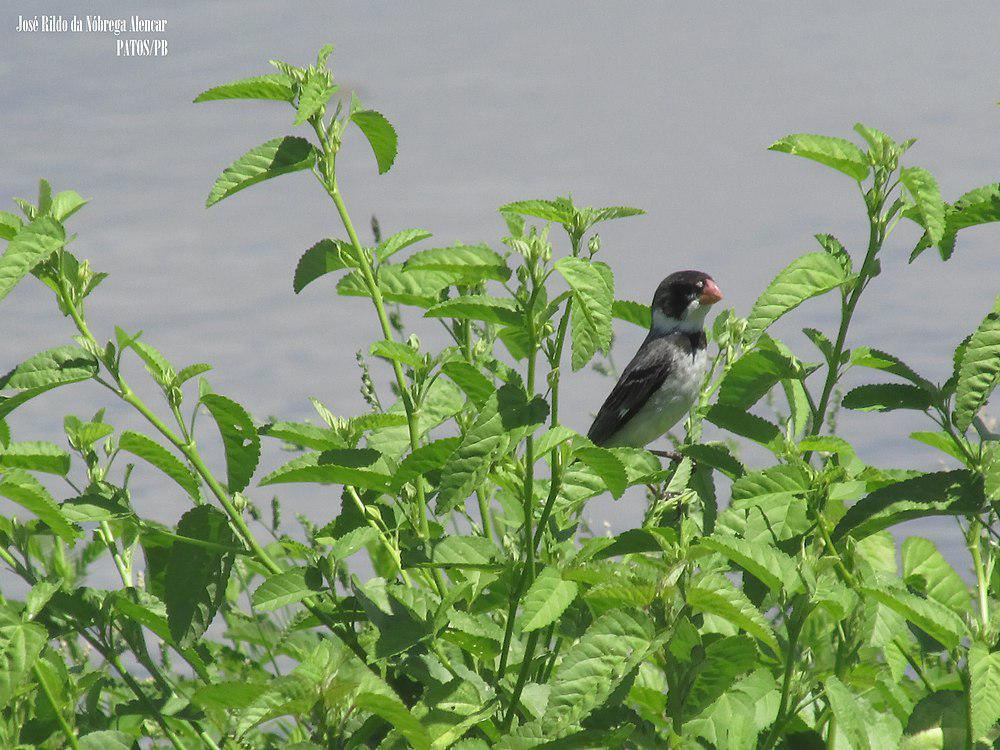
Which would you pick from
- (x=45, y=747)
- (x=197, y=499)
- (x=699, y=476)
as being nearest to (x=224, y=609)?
(x=45, y=747)

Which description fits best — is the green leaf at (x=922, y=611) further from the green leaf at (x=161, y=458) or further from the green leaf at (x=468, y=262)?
the green leaf at (x=161, y=458)

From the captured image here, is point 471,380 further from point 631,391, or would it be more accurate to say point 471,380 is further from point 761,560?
point 631,391

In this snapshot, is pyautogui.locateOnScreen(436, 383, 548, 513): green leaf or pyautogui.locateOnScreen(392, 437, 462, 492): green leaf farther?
pyautogui.locateOnScreen(392, 437, 462, 492): green leaf

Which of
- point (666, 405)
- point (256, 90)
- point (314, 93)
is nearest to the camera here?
point (314, 93)

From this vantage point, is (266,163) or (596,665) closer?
(596,665)

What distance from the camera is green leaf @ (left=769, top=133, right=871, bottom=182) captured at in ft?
8.87

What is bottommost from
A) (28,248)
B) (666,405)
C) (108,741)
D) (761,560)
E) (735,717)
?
(108,741)

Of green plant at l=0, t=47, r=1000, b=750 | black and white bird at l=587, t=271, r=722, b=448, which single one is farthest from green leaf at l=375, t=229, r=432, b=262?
black and white bird at l=587, t=271, r=722, b=448

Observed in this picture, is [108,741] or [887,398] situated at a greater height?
[887,398]

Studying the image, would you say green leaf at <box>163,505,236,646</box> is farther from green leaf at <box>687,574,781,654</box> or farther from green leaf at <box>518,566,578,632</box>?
green leaf at <box>687,574,781,654</box>

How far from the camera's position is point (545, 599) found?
221 centimetres

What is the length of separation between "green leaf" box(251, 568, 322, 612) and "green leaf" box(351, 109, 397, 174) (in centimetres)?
116

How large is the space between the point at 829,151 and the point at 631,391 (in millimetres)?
4083

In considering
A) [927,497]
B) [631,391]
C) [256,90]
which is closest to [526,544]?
[927,497]
